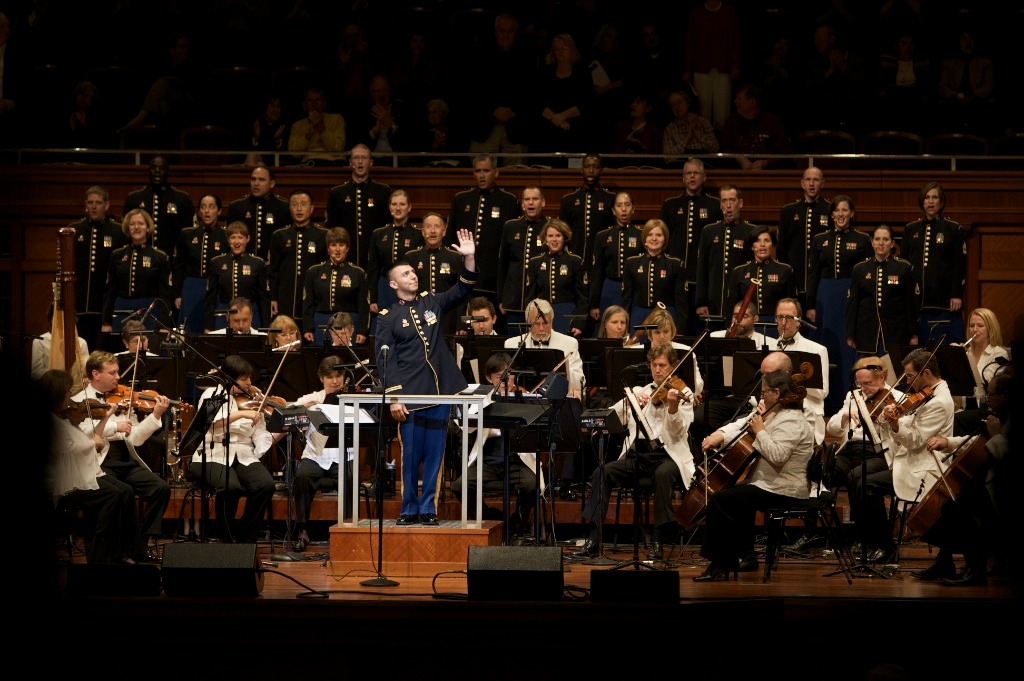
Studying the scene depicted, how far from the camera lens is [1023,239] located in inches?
434

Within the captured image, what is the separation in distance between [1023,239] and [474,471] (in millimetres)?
5907

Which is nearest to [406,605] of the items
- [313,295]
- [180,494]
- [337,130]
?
[180,494]

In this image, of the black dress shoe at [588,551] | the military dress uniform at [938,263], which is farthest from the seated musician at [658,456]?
the military dress uniform at [938,263]

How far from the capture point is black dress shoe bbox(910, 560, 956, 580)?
6387mm

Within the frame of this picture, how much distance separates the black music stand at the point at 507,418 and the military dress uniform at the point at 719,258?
3664 mm

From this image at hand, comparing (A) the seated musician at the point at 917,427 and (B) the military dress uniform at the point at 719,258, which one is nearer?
(A) the seated musician at the point at 917,427

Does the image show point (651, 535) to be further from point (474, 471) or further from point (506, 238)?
point (506, 238)

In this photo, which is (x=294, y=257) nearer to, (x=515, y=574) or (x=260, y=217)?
(x=260, y=217)

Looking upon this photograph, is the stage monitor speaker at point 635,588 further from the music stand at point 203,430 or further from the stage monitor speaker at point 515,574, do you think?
the music stand at point 203,430

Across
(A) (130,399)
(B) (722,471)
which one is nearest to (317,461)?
(A) (130,399)

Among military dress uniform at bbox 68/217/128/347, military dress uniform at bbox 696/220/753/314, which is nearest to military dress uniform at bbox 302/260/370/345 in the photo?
military dress uniform at bbox 68/217/128/347

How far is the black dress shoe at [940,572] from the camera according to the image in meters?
6.39

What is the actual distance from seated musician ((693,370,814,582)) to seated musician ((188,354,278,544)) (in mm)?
2498

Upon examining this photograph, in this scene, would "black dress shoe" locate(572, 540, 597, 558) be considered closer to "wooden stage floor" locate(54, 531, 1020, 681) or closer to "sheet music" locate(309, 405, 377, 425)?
"sheet music" locate(309, 405, 377, 425)
